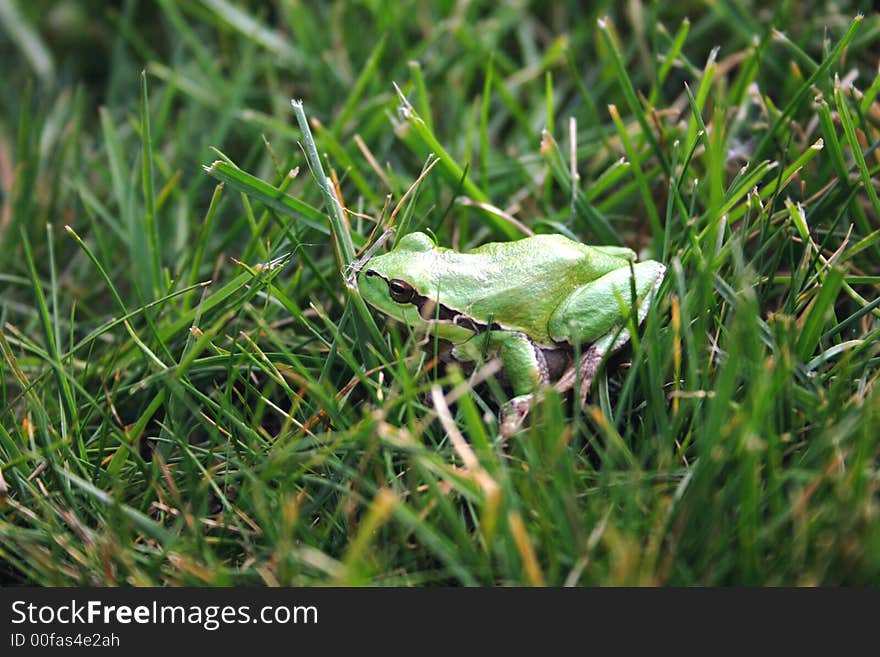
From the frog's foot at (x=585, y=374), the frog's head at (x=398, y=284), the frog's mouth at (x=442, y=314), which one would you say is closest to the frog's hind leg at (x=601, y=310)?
the frog's foot at (x=585, y=374)

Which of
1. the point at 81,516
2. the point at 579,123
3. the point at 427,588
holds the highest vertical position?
the point at 579,123

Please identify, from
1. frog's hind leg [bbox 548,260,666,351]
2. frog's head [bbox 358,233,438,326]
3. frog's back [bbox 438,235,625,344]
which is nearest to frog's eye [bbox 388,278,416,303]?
frog's head [bbox 358,233,438,326]

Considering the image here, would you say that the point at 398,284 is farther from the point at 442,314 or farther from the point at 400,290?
the point at 442,314

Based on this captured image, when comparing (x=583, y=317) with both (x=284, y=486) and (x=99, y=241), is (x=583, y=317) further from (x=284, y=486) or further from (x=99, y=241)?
(x=99, y=241)

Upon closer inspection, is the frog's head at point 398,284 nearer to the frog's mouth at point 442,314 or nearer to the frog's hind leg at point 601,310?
the frog's mouth at point 442,314

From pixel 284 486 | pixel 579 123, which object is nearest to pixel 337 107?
pixel 579 123

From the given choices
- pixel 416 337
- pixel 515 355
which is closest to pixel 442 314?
pixel 416 337
